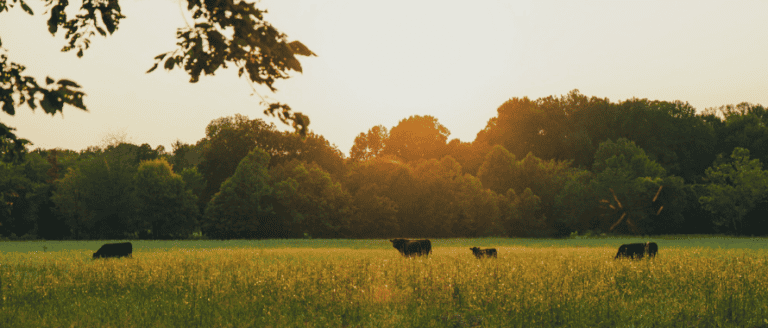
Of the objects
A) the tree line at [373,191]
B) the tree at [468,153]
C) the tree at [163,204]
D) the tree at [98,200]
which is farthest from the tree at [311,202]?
the tree at [468,153]

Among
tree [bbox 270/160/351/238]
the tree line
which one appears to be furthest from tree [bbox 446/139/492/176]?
tree [bbox 270/160/351/238]

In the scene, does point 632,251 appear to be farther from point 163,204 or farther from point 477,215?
point 163,204

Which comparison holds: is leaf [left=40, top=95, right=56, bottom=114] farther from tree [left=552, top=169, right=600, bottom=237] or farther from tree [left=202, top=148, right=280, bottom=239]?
tree [left=552, top=169, right=600, bottom=237]

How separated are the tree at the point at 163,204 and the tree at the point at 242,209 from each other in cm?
311

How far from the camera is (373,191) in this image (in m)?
63.8

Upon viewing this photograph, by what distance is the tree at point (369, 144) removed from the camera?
9269 cm

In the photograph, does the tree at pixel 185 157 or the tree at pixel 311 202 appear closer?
the tree at pixel 311 202

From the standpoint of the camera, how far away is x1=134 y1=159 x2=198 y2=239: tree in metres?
57.9

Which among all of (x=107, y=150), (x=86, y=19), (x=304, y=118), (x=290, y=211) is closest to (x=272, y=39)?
(x=304, y=118)

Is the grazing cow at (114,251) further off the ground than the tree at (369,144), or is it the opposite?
the tree at (369,144)

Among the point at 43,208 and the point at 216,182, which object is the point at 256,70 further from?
the point at 43,208

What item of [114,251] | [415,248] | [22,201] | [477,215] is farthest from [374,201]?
[22,201]

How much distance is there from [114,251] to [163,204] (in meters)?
38.2

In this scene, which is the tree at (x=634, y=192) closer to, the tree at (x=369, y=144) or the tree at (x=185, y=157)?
the tree at (x=369, y=144)
